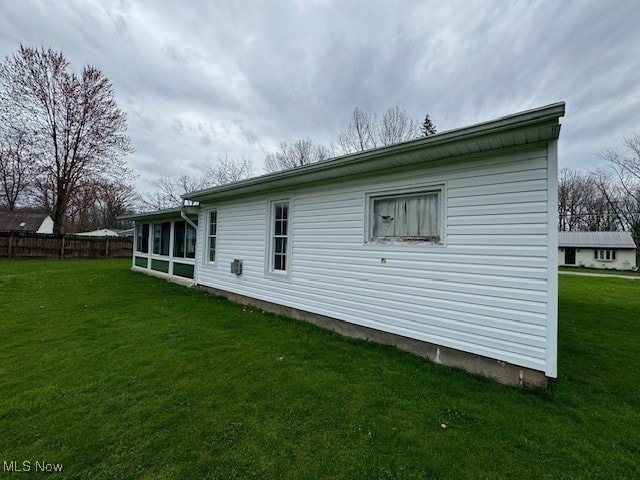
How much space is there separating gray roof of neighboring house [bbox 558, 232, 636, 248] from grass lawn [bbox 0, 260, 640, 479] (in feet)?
94.9

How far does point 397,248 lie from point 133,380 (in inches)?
143

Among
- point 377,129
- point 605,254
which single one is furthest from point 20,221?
point 605,254

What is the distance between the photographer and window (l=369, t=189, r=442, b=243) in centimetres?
388

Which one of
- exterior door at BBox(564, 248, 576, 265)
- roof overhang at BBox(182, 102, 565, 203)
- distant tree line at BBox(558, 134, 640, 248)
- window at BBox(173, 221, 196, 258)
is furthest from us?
exterior door at BBox(564, 248, 576, 265)

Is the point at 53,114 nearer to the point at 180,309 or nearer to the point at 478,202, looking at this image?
the point at 180,309

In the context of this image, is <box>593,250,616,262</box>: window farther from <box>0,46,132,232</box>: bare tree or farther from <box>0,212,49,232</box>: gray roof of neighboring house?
<box>0,212,49,232</box>: gray roof of neighboring house

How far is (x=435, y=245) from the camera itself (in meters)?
3.79

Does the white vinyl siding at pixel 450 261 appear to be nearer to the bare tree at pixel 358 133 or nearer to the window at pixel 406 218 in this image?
the window at pixel 406 218

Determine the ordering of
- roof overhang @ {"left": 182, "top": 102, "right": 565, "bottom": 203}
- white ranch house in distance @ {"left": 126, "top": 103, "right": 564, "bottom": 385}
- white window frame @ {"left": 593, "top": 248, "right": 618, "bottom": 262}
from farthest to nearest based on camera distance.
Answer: white window frame @ {"left": 593, "top": 248, "right": 618, "bottom": 262} → white ranch house in distance @ {"left": 126, "top": 103, "right": 564, "bottom": 385} → roof overhang @ {"left": 182, "top": 102, "right": 565, "bottom": 203}

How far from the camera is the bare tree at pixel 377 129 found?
1871 centimetres

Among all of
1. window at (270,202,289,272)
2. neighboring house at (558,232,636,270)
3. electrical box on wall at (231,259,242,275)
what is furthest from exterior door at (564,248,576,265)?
electrical box on wall at (231,259,242,275)

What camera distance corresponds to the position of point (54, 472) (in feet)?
6.43

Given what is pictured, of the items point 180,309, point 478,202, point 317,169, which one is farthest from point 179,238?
point 478,202

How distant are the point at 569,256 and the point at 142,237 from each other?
116 ft
